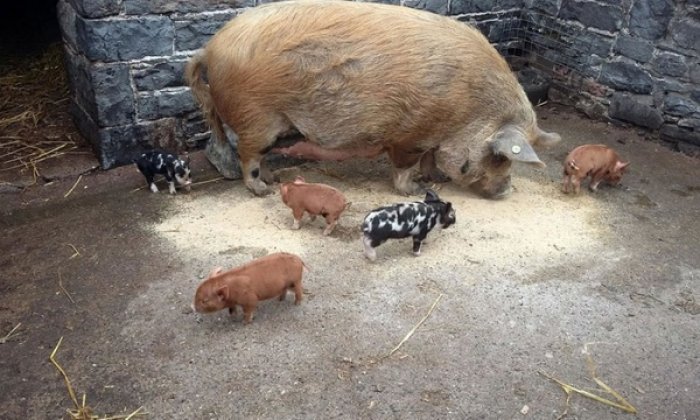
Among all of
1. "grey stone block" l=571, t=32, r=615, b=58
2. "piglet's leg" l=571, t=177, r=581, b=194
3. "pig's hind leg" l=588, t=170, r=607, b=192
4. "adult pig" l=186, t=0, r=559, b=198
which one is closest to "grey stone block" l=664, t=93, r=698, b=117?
"grey stone block" l=571, t=32, r=615, b=58

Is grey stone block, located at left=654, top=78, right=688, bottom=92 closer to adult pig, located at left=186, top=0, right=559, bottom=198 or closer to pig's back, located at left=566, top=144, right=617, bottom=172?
pig's back, located at left=566, top=144, right=617, bottom=172

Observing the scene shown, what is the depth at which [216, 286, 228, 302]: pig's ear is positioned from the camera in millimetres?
3453

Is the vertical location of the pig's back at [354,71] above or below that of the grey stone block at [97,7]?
below

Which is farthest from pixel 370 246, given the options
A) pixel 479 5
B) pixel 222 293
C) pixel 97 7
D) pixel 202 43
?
pixel 479 5

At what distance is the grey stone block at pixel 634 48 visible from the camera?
6273 mm

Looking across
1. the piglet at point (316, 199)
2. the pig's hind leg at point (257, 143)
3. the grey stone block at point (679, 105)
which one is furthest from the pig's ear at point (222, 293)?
the grey stone block at point (679, 105)

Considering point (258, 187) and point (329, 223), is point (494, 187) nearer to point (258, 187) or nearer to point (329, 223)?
point (329, 223)

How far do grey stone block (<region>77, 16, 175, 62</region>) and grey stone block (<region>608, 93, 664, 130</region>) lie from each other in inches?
171

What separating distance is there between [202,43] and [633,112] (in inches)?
165


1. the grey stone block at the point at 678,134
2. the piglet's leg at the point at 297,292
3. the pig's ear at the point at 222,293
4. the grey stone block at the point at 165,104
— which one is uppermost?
the grey stone block at the point at 165,104

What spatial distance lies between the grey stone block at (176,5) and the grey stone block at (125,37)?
0.19ft

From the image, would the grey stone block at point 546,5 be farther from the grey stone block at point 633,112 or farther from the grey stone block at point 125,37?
the grey stone block at point 125,37

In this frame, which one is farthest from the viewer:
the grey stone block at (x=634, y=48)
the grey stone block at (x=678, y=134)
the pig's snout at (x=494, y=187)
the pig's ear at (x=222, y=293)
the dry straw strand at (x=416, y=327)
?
Answer: the grey stone block at (x=634, y=48)

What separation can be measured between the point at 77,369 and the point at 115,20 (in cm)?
272
